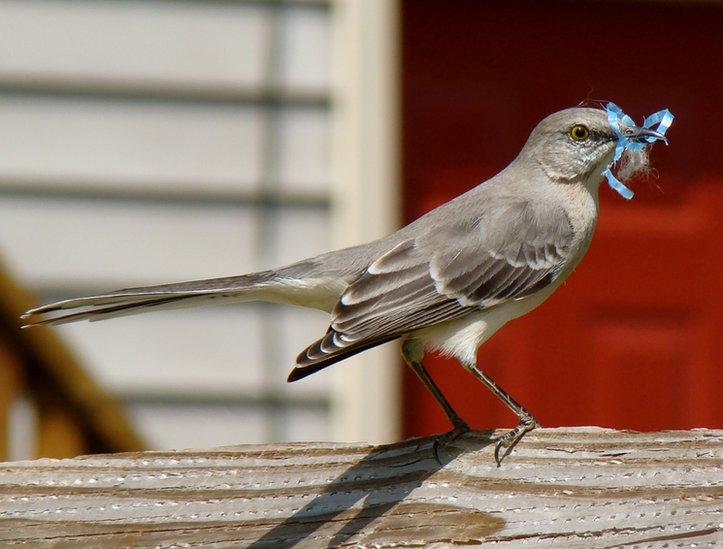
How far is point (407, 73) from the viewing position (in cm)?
595

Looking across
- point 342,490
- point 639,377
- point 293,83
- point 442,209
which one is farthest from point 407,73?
point 342,490

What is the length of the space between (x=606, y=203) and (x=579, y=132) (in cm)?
215

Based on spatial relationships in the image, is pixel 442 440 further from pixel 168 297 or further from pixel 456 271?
pixel 456 271

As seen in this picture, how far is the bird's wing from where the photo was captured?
3.29 metres

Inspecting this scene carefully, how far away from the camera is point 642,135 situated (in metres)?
3.51

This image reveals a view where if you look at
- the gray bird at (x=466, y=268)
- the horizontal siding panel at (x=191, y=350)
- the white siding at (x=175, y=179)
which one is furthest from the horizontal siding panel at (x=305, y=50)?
the gray bird at (x=466, y=268)

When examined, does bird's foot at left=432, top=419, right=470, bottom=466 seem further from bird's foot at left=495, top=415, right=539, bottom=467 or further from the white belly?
the white belly

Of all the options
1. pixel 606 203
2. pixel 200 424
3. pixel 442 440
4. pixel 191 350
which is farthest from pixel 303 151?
pixel 442 440

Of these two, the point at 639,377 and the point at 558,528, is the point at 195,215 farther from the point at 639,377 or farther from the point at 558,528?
the point at 558,528

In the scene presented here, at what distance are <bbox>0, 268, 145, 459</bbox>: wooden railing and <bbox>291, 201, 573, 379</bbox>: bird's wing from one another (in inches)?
32.3

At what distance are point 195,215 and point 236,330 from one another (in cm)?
57

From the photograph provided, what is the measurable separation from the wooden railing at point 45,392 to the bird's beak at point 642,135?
1.78 m

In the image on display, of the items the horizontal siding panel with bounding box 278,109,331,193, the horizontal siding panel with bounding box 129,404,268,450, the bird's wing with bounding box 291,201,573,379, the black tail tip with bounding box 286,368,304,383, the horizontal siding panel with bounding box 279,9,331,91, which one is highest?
the horizontal siding panel with bounding box 279,9,331,91

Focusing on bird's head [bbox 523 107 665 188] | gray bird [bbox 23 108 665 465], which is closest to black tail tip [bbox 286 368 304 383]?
gray bird [bbox 23 108 665 465]
